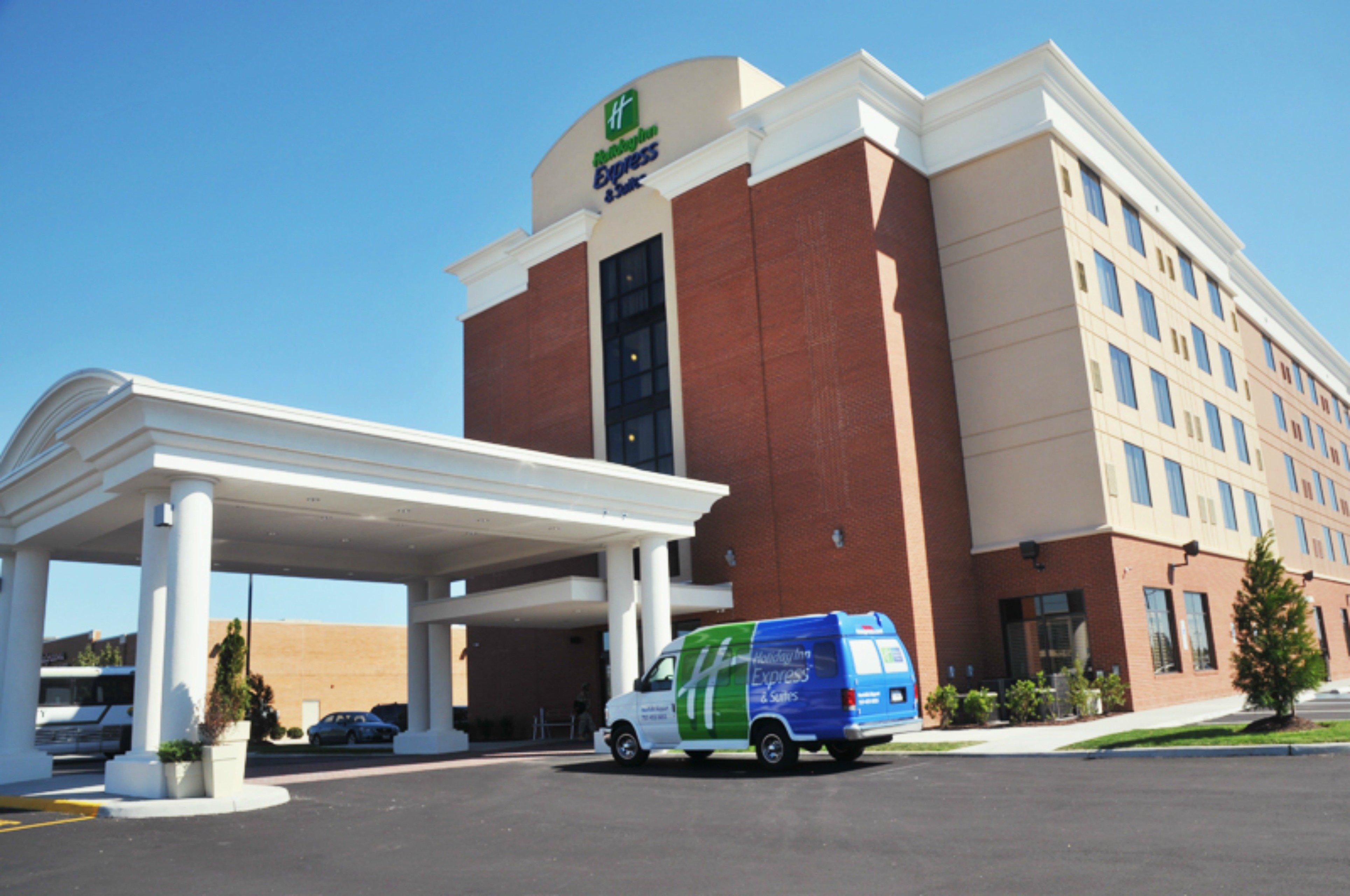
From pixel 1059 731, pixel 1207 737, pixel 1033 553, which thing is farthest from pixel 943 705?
pixel 1207 737

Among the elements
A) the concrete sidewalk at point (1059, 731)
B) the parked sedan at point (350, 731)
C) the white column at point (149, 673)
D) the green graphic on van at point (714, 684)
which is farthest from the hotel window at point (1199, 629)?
the parked sedan at point (350, 731)

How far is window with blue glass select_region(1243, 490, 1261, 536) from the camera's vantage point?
37.6 metres

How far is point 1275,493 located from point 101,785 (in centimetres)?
4233

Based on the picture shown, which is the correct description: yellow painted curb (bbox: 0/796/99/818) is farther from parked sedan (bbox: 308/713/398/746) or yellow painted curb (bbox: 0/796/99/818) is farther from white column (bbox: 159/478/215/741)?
parked sedan (bbox: 308/713/398/746)

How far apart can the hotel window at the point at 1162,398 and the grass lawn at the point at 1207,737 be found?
15.1 meters

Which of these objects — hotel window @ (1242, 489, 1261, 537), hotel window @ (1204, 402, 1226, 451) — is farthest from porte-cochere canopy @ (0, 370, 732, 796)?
hotel window @ (1242, 489, 1261, 537)

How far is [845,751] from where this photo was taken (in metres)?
18.5

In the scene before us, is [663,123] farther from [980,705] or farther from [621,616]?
[980,705]

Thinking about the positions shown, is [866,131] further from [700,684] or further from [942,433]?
[700,684]

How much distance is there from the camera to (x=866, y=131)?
29.1 meters

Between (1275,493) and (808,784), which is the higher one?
(1275,493)

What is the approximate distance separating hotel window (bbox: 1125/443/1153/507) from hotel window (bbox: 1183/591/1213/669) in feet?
10.5

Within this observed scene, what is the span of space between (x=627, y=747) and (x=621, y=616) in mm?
6307

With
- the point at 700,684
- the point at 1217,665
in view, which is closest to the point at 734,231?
the point at 700,684
